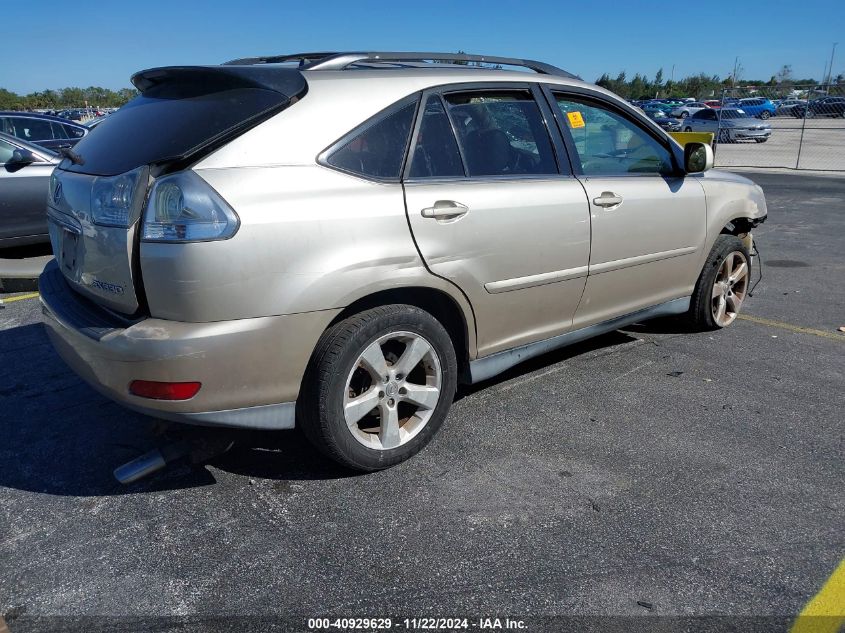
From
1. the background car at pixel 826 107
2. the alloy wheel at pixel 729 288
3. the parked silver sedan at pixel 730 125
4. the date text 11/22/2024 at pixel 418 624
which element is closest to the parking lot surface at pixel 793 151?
the parked silver sedan at pixel 730 125

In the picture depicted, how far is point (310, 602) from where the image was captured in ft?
7.74

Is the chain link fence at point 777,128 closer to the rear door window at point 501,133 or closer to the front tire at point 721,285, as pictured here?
the front tire at point 721,285

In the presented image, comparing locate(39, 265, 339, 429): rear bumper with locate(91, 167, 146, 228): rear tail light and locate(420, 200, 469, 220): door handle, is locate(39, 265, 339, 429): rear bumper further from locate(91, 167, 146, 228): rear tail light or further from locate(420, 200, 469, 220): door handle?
locate(420, 200, 469, 220): door handle

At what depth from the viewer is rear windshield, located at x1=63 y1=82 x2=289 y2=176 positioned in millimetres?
2740

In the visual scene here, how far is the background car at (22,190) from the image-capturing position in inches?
286

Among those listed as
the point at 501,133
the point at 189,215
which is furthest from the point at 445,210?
the point at 189,215

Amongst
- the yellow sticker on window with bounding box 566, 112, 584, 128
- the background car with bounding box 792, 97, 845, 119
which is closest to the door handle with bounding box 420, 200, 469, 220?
the yellow sticker on window with bounding box 566, 112, 584, 128

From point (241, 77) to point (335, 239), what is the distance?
79 centimetres

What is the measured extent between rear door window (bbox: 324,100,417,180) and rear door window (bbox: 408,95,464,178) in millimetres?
74

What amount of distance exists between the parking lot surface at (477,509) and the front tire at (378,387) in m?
0.16

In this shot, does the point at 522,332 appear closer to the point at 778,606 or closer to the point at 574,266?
the point at 574,266

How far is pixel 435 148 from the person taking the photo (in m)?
3.25

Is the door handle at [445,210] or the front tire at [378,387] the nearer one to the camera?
the front tire at [378,387]

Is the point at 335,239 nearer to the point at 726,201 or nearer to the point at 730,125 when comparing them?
the point at 726,201
